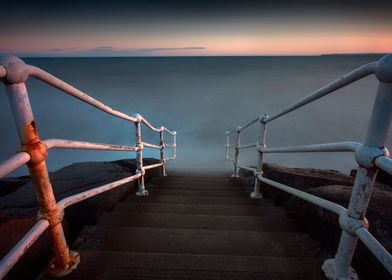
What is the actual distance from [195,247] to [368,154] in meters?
1.21

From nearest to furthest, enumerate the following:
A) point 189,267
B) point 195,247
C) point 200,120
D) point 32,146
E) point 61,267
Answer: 1. point 32,146
2. point 61,267
3. point 189,267
4. point 195,247
5. point 200,120

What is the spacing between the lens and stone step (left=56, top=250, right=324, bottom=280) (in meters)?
1.39

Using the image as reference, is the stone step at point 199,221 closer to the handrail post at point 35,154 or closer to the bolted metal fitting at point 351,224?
the handrail post at point 35,154

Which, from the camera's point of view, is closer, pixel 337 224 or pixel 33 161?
pixel 33 161

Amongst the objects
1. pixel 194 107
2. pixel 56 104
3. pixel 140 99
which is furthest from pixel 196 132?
pixel 56 104

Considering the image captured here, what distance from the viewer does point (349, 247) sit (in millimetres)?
1273

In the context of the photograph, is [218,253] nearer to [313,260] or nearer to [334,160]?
[313,260]

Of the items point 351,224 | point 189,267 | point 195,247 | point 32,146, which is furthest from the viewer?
point 195,247

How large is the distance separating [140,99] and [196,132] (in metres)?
14.6

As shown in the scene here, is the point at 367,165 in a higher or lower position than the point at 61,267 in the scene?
higher

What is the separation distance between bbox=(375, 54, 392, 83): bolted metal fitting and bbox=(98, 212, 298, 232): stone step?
1.40 m

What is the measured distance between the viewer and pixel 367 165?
1.11 meters

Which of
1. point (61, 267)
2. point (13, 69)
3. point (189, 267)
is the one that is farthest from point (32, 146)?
point (189, 267)

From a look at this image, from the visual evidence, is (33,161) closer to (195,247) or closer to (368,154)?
(195,247)
